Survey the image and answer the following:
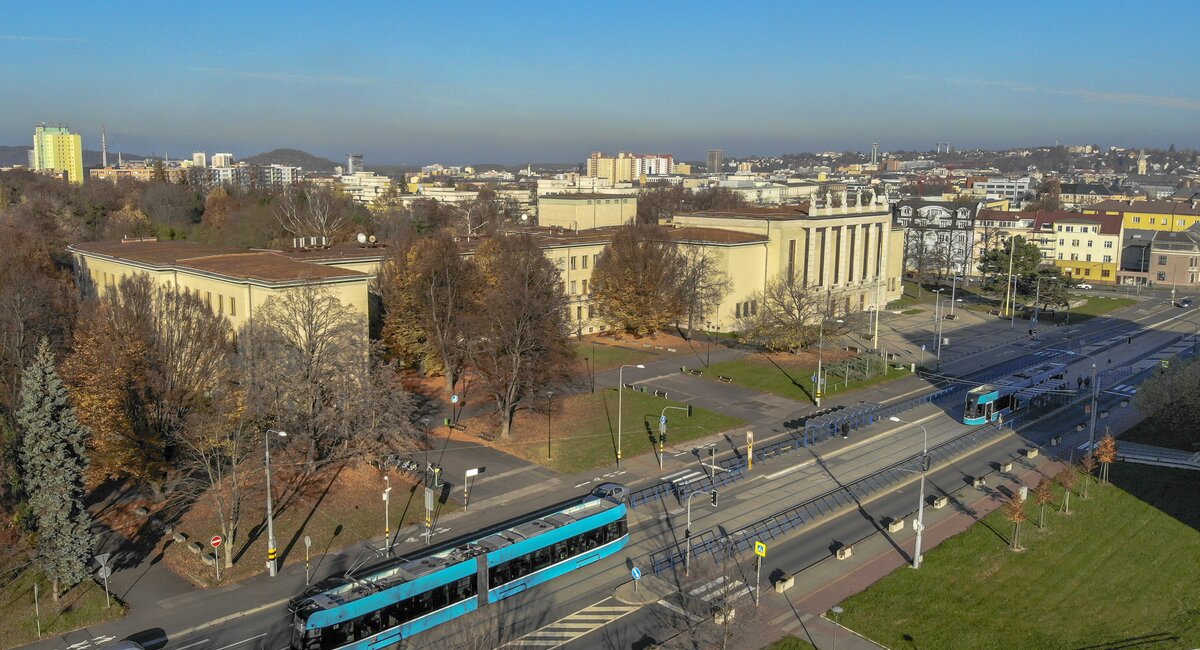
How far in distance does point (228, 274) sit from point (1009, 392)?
47.9m

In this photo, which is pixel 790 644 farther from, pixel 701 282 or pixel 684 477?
pixel 701 282

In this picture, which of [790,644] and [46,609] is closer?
[790,644]

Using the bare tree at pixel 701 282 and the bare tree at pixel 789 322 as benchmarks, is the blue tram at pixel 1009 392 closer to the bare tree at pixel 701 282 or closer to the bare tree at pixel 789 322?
the bare tree at pixel 789 322

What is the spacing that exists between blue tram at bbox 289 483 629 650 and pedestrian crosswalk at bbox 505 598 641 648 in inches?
87.1

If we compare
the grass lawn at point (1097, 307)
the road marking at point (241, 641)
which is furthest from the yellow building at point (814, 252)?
the road marking at point (241, 641)

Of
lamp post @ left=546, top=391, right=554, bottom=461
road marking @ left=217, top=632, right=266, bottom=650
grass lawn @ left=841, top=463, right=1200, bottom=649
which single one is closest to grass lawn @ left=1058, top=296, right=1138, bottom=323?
grass lawn @ left=841, top=463, right=1200, bottom=649

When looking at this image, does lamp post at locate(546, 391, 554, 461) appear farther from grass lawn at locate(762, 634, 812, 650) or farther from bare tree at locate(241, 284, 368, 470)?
grass lawn at locate(762, 634, 812, 650)

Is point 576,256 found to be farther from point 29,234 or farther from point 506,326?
point 29,234

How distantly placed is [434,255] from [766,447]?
2422 centimetres

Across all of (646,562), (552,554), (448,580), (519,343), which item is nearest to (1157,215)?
(519,343)

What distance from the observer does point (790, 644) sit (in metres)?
26.0

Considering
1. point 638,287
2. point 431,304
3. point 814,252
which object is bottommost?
point 638,287

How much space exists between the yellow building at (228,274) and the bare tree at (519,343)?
7.25m

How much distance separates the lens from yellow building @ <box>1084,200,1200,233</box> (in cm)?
12938
